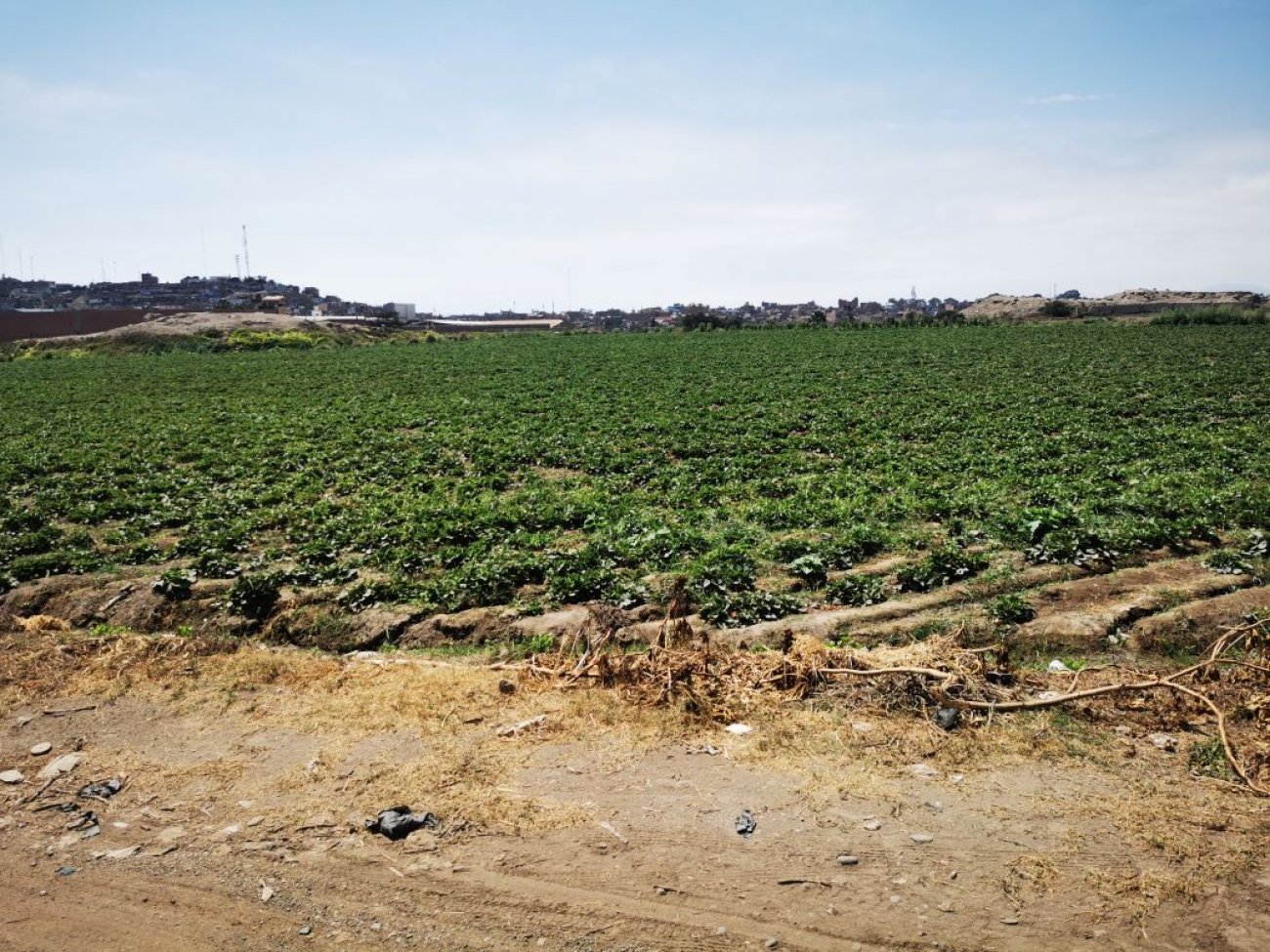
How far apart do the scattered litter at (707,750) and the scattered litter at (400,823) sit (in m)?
2.33

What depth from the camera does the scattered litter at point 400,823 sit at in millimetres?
5789

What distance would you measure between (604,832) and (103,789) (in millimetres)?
4551

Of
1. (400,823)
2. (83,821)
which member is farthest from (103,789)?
(400,823)

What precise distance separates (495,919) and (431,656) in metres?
4.89

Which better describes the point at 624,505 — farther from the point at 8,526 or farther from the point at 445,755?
the point at 8,526

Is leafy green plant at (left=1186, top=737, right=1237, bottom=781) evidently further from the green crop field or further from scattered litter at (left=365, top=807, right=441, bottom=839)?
scattered litter at (left=365, top=807, right=441, bottom=839)

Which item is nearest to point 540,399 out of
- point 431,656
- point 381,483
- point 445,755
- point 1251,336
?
point 381,483

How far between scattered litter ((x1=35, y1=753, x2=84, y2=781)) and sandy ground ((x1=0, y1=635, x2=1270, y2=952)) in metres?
0.12

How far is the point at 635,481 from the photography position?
57.9 feet

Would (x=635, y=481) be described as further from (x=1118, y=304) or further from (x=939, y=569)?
(x=1118, y=304)

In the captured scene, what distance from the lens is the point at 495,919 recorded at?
493cm

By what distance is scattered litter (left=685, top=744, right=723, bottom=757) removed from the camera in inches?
270

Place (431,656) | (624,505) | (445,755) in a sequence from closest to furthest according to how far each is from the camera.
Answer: (445,755)
(431,656)
(624,505)

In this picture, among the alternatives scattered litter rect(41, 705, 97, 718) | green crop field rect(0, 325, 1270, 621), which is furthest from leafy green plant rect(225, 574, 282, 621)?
scattered litter rect(41, 705, 97, 718)
